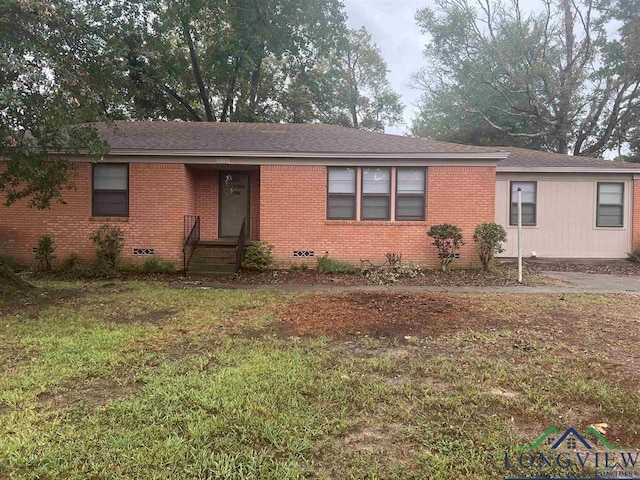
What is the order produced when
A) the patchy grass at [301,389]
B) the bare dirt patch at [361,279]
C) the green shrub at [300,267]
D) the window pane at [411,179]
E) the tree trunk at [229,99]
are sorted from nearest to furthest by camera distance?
the patchy grass at [301,389] → the bare dirt patch at [361,279] → the green shrub at [300,267] → the window pane at [411,179] → the tree trunk at [229,99]

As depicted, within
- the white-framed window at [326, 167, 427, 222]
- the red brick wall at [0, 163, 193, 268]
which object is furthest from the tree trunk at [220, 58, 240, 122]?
the white-framed window at [326, 167, 427, 222]

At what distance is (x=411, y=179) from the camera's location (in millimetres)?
10453

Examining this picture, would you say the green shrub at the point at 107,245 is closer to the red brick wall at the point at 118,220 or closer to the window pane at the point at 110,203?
the red brick wall at the point at 118,220

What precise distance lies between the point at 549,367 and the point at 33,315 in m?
6.79

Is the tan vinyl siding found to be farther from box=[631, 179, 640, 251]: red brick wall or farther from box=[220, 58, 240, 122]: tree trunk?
box=[220, 58, 240, 122]: tree trunk

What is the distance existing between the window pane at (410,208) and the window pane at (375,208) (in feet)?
1.09

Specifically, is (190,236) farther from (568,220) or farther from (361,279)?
(568,220)

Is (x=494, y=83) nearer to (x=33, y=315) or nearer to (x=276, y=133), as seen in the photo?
(x=276, y=133)

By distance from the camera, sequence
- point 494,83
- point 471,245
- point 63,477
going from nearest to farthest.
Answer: point 63,477 < point 471,245 < point 494,83

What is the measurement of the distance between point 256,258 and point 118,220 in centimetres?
399

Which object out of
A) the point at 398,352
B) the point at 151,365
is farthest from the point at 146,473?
the point at 398,352

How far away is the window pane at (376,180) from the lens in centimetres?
1047

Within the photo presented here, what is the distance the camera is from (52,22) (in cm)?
626

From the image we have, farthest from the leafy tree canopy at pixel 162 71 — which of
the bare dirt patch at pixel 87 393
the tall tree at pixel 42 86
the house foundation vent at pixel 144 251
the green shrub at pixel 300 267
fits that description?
the green shrub at pixel 300 267
